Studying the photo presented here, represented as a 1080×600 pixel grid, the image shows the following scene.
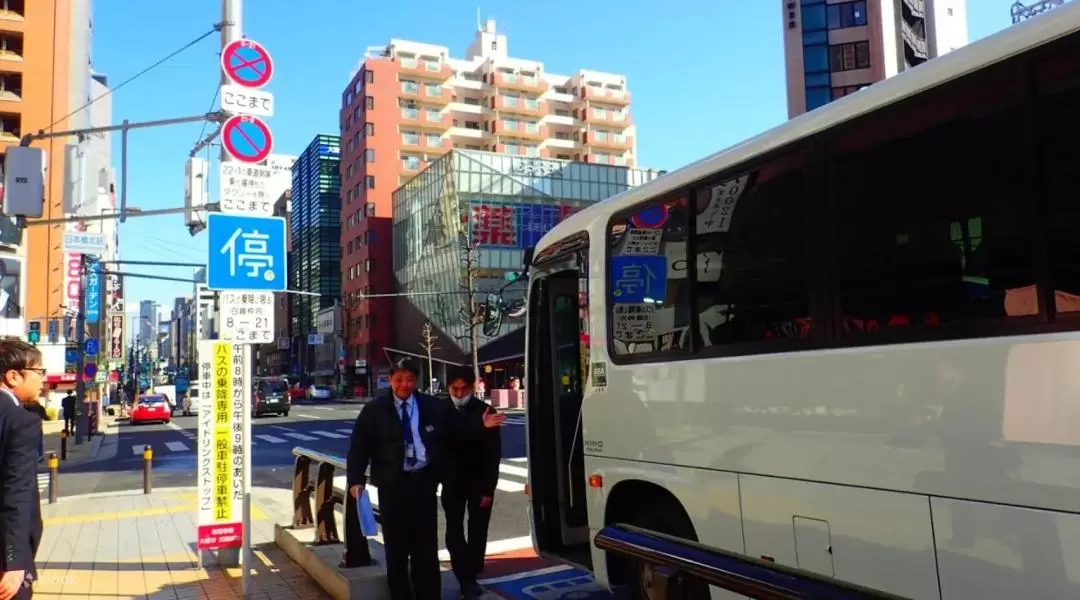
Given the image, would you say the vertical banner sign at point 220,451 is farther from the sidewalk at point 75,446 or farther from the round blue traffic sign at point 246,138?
the sidewalk at point 75,446

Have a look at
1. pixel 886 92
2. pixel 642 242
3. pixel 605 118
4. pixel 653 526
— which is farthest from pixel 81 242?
pixel 605 118

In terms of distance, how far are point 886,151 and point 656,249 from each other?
5.55 ft

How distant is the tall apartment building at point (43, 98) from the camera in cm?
4547

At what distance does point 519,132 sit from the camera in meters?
77.8

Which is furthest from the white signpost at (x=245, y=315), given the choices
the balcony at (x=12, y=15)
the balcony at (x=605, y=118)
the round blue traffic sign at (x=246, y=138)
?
the balcony at (x=605, y=118)

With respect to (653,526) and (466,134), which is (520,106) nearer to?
(466,134)

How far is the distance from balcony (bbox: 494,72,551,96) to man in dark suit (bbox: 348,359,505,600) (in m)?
75.9

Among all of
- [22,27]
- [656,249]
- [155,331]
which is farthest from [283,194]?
[656,249]

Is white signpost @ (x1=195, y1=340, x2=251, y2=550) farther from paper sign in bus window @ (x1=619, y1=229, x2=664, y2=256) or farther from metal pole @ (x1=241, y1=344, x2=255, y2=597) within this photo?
paper sign in bus window @ (x1=619, y1=229, x2=664, y2=256)

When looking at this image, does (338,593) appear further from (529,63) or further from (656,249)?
(529,63)

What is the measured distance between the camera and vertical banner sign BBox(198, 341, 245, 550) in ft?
22.3

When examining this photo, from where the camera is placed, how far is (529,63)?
262 ft

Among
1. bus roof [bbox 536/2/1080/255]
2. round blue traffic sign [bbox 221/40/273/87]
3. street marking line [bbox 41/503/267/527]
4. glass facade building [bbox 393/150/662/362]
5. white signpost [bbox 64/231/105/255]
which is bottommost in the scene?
street marking line [bbox 41/503/267/527]

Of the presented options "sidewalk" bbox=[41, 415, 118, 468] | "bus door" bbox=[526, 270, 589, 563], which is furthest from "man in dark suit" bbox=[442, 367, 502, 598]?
"sidewalk" bbox=[41, 415, 118, 468]
